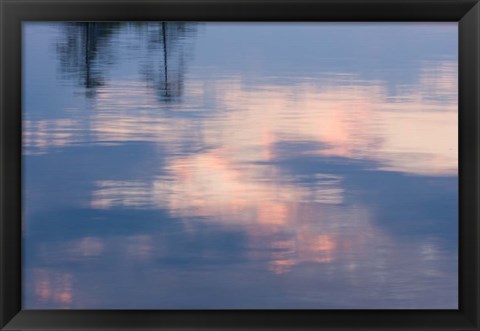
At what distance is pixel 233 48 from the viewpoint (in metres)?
1.85

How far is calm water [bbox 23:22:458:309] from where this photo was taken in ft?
5.99

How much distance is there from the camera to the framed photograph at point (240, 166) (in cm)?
182

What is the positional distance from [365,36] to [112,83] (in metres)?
0.67

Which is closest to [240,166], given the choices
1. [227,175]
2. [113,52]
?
[227,175]

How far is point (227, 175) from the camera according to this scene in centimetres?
182

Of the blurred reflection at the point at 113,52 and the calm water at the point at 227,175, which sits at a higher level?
the blurred reflection at the point at 113,52

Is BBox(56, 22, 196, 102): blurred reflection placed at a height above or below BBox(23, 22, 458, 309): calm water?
above

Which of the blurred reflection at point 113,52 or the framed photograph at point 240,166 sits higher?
the blurred reflection at point 113,52

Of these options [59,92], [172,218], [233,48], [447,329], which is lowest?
[447,329]

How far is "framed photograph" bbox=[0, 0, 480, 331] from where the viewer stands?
5.98 ft

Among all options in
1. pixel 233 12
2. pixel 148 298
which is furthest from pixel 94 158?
pixel 233 12

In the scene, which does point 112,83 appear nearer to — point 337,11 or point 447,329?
point 337,11

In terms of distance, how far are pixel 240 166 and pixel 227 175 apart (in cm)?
4

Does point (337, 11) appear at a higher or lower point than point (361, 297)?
higher
